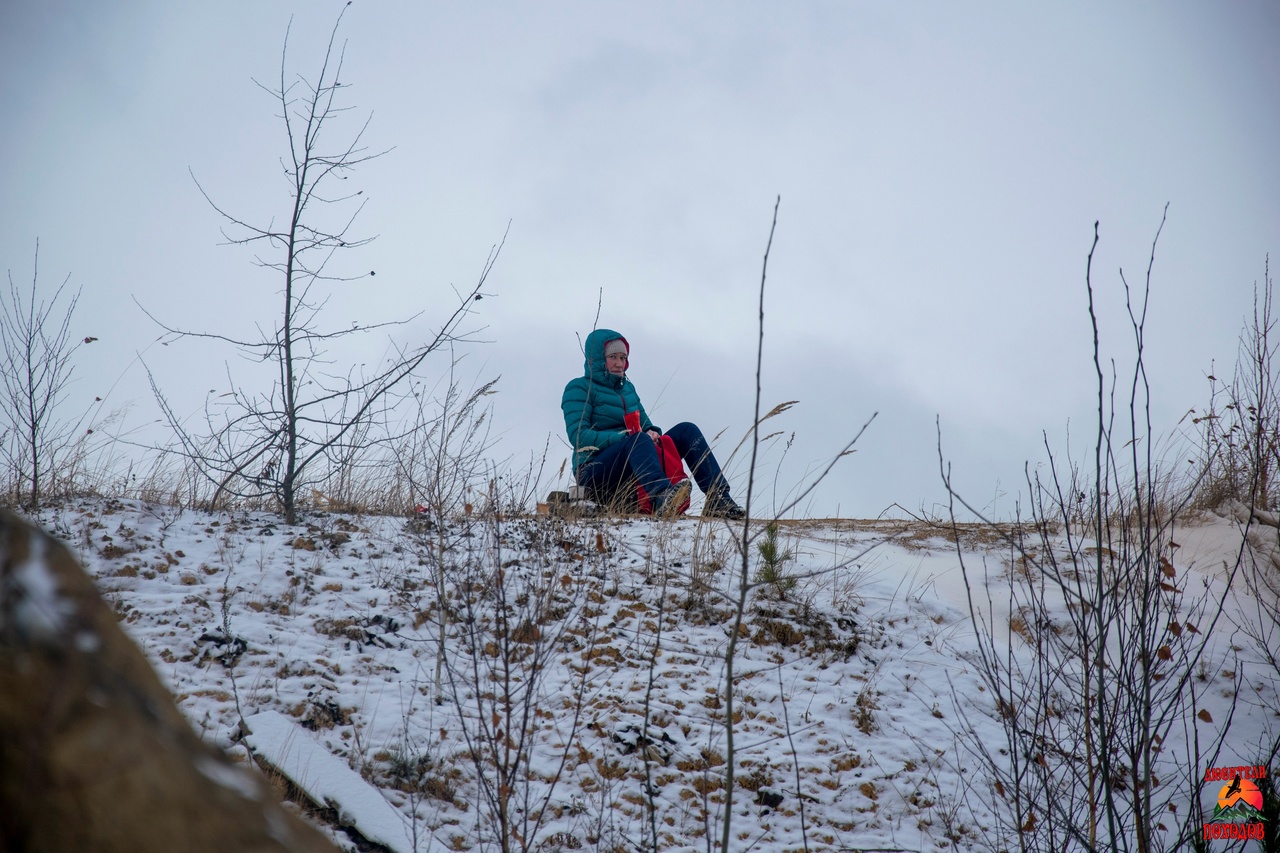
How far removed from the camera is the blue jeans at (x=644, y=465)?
6.08 metres

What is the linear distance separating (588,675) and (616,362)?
11.3 ft

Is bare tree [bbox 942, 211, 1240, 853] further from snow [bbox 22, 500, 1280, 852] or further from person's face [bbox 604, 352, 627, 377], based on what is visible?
person's face [bbox 604, 352, 627, 377]

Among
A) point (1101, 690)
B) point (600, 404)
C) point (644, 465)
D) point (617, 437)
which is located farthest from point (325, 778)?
point (600, 404)

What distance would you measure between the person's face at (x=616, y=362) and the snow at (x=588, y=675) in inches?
69.2

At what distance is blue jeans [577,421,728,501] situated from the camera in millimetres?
6082

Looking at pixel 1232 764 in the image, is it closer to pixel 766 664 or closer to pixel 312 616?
pixel 766 664

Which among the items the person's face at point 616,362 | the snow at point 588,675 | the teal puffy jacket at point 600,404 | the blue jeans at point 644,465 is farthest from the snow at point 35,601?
the person's face at point 616,362

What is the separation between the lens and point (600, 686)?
3432 millimetres

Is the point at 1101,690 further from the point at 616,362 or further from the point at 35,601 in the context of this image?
the point at 616,362

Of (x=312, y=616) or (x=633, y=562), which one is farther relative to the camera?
(x=633, y=562)

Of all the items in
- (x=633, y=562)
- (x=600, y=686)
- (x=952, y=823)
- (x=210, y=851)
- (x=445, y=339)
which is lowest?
(x=952, y=823)

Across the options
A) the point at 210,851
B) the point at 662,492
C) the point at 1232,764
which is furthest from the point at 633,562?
the point at 210,851

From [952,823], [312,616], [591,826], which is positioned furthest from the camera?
[312,616]

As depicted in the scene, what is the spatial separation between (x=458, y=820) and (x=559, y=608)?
1.56 meters
